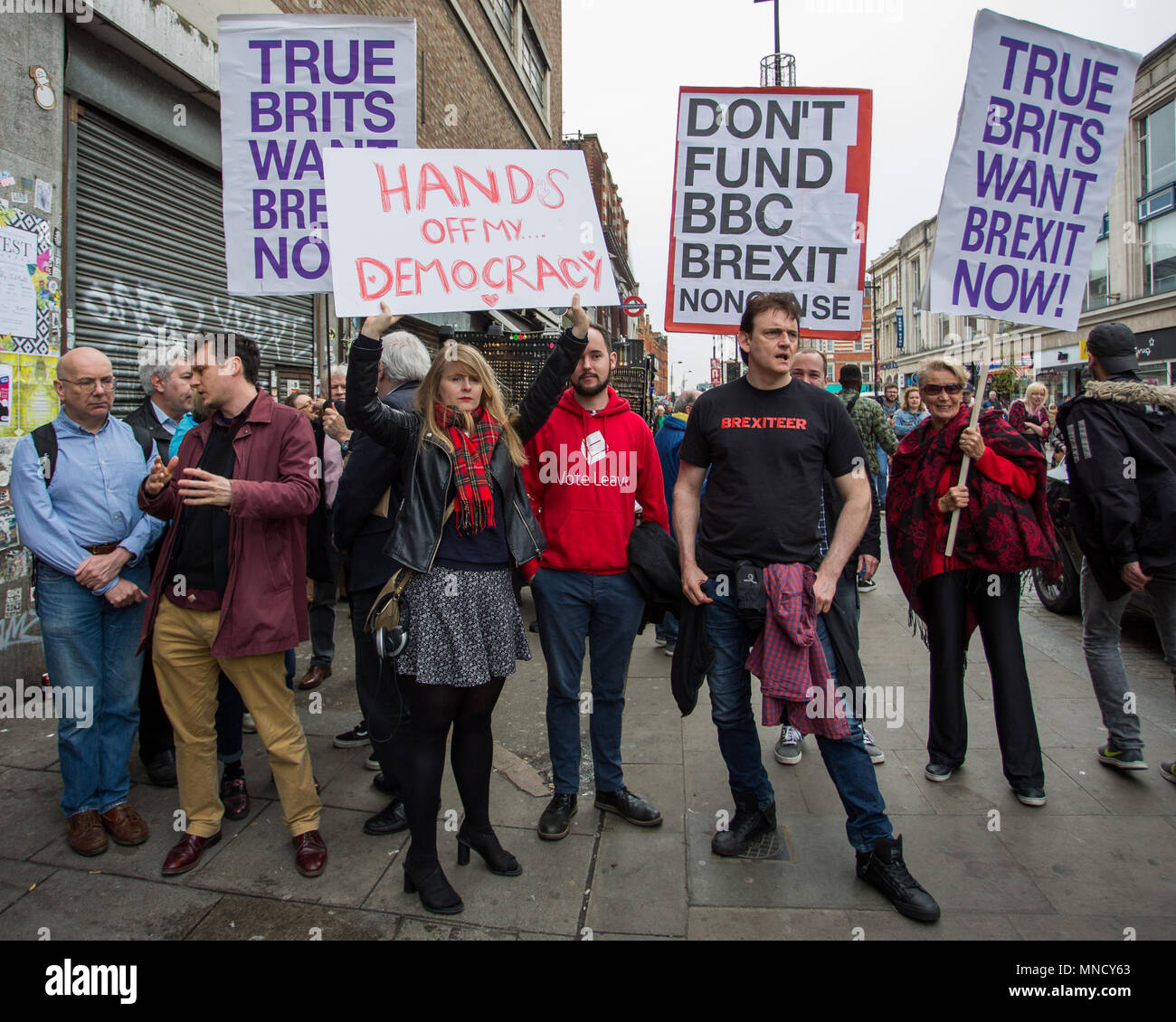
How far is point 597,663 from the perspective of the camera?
3.42 meters

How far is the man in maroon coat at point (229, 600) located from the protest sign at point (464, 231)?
655 millimetres

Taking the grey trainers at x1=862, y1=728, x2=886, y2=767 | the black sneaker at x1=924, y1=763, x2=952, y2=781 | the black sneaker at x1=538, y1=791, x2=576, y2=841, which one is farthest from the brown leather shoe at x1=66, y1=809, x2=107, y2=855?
the black sneaker at x1=924, y1=763, x2=952, y2=781

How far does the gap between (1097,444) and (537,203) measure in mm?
2903

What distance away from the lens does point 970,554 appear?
3.62 metres

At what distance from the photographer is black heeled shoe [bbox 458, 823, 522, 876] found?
2988 mm

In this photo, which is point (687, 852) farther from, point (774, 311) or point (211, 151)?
point (211, 151)

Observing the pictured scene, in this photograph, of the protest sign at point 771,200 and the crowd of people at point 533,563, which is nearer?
the crowd of people at point 533,563

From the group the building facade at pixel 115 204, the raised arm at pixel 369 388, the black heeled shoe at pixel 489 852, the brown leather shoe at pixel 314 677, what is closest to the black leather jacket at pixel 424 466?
the raised arm at pixel 369 388

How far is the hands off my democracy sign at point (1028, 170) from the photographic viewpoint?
3.69 metres

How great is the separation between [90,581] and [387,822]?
1599 mm

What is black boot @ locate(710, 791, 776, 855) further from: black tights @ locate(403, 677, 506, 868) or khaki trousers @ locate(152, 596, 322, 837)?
khaki trousers @ locate(152, 596, 322, 837)

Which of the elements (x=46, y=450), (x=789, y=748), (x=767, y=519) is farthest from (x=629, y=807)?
(x=46, y=450)

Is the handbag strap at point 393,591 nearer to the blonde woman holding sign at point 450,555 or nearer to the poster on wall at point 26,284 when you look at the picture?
the blonde woman holding sign at point 450,555

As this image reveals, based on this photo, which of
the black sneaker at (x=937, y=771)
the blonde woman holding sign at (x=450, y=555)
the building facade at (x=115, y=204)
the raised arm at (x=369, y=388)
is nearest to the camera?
the raised arm at (x=369, y=388)
